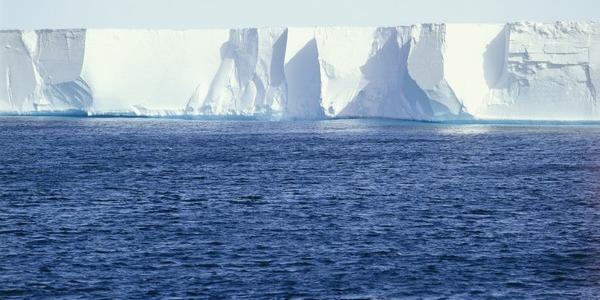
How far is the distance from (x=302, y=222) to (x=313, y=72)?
34.5m

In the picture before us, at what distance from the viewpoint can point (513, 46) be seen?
48906 mm

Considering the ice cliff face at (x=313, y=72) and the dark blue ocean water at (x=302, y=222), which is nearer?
the dark blue ocean water at (x=302, y=222)

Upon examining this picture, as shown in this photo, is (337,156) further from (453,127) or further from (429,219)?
(453,127)

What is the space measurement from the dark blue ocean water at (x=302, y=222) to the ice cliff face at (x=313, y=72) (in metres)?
8.10

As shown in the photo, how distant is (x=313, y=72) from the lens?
55844 millimetres

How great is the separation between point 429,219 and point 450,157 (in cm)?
1520

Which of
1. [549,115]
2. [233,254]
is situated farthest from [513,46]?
[233,254]

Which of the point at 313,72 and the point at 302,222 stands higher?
the point at 313,72

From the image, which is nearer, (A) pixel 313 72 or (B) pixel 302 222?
(B) pixel 302 222

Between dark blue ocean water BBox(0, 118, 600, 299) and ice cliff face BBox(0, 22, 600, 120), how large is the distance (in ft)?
26.6

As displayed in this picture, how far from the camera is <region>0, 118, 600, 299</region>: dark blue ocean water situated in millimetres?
16047

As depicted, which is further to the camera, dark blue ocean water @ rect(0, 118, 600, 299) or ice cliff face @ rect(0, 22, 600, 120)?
ice cliff face @ rect(0, 22, 600, 120)

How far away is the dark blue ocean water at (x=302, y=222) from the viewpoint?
632 inches

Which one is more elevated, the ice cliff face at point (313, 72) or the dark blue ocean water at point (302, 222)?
the ice cliff face at point (313, 72)
